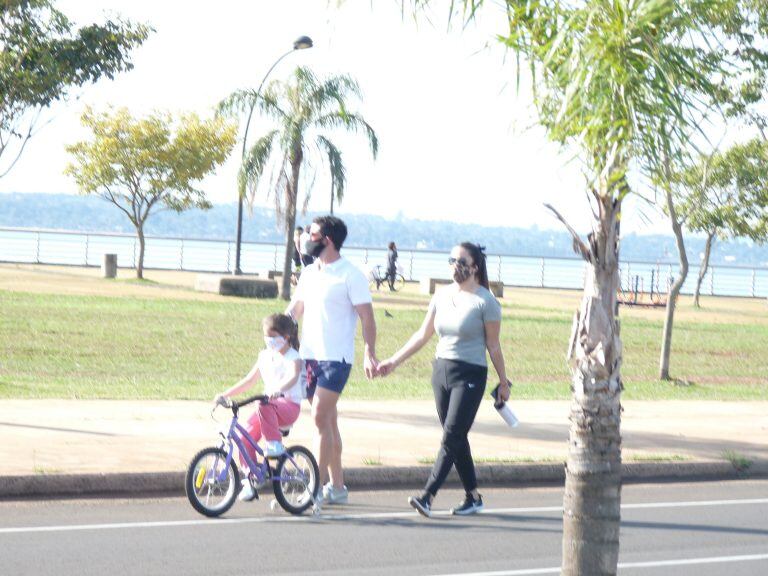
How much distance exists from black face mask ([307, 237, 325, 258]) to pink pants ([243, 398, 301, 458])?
1.04 m

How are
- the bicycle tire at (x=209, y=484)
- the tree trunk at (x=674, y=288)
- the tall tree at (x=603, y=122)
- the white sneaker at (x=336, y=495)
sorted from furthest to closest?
1. the tree trunk at (x=674, y=288)
2. the white sneaker at (x=336, y=495)
3. the bicycle tire at (x=209, y=484)
4. the tall tree at (x=603, y=122)

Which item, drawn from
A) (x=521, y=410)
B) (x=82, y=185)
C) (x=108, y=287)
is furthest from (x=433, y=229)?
(x=521, y=410)

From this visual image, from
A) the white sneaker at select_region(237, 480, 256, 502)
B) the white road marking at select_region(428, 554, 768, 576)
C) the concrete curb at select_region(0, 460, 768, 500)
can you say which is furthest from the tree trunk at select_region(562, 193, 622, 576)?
the concrete curb at select_region(0, 460, 768, 500)

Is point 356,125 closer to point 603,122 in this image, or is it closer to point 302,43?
point 302,43

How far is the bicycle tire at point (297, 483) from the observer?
9.18 metres

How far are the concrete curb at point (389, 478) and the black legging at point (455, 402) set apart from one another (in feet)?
4.70

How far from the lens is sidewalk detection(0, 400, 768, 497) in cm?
996

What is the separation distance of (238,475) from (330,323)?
123 cm

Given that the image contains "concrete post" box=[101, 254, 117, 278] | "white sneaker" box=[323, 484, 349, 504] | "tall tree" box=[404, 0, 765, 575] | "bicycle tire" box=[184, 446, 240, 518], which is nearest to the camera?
"tall tree" box=[404, 0, 765, 575]

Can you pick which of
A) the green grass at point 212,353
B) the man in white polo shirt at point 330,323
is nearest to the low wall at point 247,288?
the green grass at point 212,353

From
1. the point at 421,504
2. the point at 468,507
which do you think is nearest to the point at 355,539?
the point at 421,504

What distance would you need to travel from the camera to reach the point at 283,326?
9.02m

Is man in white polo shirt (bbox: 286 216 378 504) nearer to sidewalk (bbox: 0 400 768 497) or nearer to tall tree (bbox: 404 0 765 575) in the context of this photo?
sidewalk (bbox: 0 400 768 497)

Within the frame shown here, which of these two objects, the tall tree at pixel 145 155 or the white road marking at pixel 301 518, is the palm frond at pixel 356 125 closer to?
the tall tree at pixel 145 155
